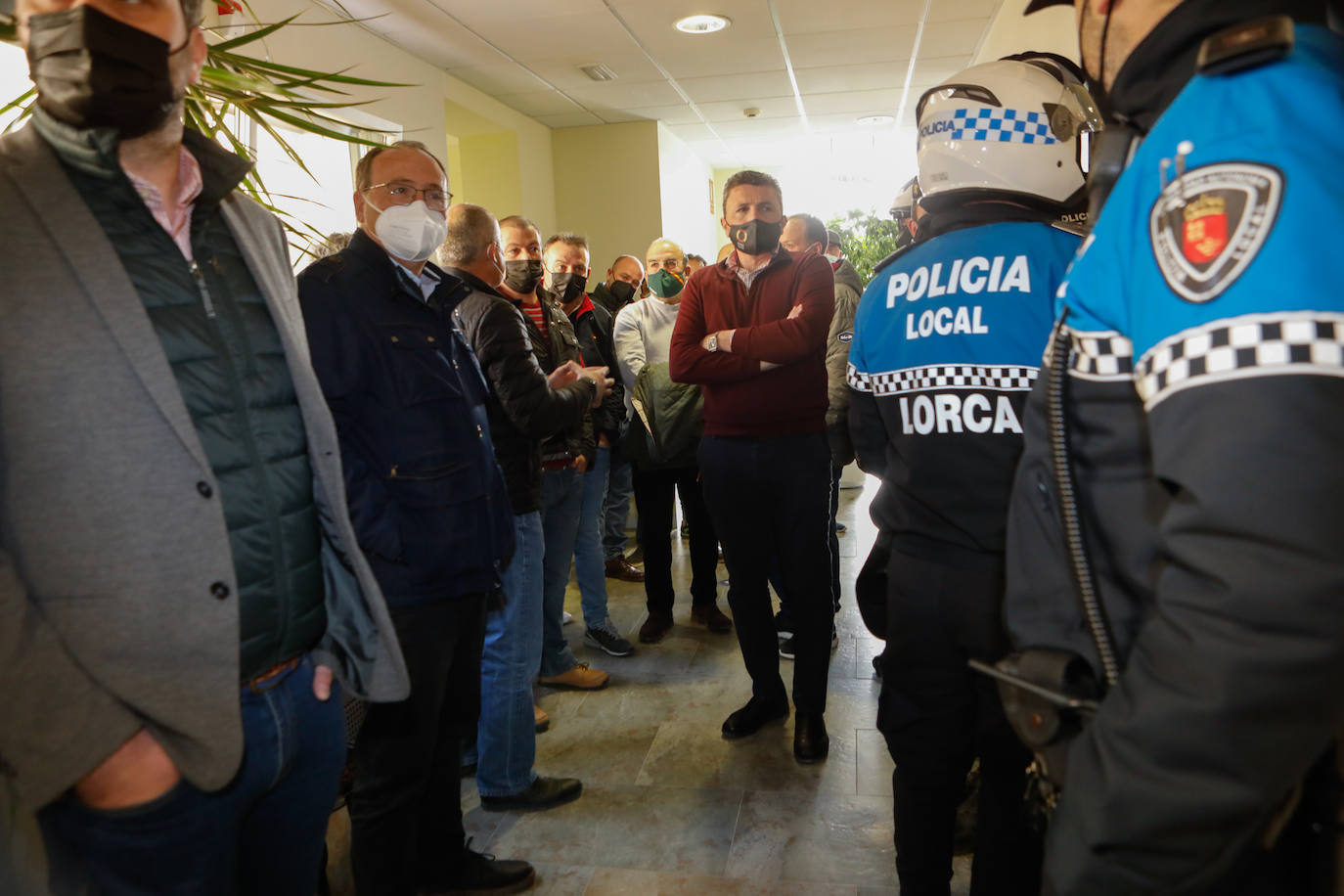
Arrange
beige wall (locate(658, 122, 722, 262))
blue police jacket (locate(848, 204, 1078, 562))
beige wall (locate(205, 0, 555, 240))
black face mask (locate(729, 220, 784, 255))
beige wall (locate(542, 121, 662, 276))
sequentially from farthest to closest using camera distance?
beige wall (locate(658, 122, 722, 262)) → beige wall (locate(542, 121, 662, 276)) → beige wall (locate(205, 0, 555, 240)) → black face mask (locate(729, 220, 784, 255)) → blue police jacket (locate(848, 204, 1078, 562))

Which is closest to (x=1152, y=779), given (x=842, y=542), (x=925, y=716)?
(x=925, y=716)

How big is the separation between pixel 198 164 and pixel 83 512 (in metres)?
0.53

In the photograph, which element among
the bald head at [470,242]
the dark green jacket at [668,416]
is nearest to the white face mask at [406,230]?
the bald head at [470,242]

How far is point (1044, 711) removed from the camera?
831 mm

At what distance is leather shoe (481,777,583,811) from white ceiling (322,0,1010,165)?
3722 mm

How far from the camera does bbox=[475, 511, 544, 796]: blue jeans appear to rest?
87.7 inches

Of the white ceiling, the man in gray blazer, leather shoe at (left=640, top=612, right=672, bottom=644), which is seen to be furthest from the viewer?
the white ceiling

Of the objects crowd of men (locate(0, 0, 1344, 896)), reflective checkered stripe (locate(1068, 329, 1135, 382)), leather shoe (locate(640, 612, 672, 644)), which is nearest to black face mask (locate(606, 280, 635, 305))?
leather shoe (locate(640, 612, 672, 644))

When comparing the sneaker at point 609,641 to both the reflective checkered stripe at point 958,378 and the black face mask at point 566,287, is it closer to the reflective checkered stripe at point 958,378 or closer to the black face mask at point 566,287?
the black face mask at point 566,287

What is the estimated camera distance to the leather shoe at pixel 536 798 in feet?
7.72

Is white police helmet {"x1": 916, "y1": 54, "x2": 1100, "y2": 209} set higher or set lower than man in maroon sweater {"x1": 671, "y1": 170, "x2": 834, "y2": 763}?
higher

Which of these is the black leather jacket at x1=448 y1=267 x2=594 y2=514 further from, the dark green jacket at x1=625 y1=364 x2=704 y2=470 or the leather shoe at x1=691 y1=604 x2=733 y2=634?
the leather shoe at x1=691 y1=604 x2=733 y2=634

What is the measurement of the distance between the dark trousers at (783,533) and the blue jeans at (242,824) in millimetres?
1577

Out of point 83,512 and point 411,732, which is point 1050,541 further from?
point 411,732
